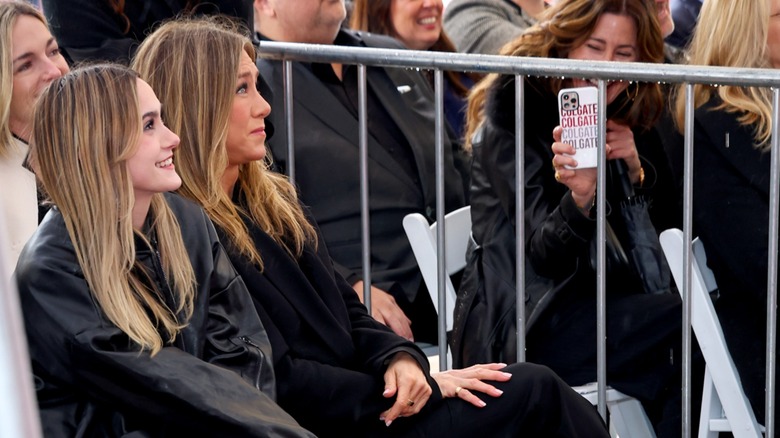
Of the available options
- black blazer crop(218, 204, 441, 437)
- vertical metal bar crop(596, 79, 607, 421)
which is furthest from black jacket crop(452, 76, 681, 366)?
black blazer crop(218, 204, 441, 437)

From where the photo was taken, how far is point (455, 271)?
339 centimetres

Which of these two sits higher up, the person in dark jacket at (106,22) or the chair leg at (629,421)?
the person in dark jacket at (106,22)

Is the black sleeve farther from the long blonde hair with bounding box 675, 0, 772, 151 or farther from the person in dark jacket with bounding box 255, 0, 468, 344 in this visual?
the long blonde hair with bounding box 675, 0, 772, 151

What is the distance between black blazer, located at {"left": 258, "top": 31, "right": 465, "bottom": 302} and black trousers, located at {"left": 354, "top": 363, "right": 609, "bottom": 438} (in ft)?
2.77

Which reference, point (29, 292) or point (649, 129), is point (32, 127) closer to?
point (29, 292)

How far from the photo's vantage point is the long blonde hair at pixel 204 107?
2451 mm

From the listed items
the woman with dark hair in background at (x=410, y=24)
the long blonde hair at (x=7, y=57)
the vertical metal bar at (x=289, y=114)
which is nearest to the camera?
the long blonde hair at (x=7, y=57)

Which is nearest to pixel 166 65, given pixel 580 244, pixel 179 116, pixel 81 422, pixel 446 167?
pixel 179 116

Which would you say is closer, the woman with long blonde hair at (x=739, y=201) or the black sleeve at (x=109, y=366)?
the black sleeve at (x=109, y=366)

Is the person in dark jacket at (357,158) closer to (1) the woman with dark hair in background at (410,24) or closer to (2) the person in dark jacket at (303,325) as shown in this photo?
(1) the woman with dark hair in background at (410,24)

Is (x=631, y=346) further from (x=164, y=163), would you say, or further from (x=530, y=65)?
(x=164, y=163)

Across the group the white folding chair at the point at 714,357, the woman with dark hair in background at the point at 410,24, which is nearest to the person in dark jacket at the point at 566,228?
the white folding chair at the point at 714,357

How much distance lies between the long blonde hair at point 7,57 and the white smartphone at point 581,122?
1.24 metres

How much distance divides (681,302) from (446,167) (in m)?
0.97
